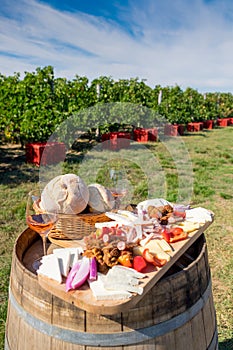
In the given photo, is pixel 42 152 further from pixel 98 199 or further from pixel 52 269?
pixel 52 269

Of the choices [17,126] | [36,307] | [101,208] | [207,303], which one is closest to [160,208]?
[101,208]

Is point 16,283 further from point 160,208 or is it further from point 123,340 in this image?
point 160,208

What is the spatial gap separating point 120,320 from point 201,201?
216 inches

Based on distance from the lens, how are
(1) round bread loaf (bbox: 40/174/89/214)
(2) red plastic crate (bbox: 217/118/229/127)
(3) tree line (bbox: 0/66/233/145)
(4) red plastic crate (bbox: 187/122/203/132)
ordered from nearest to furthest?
1. (1) round bread loaf (bbox: 40/174/89/214)
2. (3) tree line (bbox: 0/66/233/145)
3. (4) red plastic crate (bbox: 187/122/203/132)
4. (2) red plastic crate (bbox: 217/118/229/127)

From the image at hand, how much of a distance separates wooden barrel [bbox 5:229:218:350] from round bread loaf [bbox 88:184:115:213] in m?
0.47

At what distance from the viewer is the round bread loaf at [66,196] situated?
1.66 meters

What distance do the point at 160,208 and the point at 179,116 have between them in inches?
720

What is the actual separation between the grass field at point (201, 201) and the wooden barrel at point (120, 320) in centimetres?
164

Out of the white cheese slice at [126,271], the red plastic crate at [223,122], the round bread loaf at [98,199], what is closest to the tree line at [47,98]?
the round bread loaf at [98,199]

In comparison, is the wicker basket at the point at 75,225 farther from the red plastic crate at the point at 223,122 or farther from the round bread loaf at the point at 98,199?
the red plastic crate at the point at 223,122

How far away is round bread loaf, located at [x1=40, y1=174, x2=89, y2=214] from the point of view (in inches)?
65.4

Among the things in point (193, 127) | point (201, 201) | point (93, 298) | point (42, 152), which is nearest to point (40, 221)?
point (93, 298)

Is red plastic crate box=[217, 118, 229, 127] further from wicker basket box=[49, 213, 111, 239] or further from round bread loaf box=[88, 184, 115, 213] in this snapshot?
wicker basket box=[49, 213, 111, 239]

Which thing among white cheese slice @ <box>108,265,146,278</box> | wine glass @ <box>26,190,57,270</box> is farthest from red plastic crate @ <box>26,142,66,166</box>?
white cheese slice @ <box>108,265,146,278</box>
